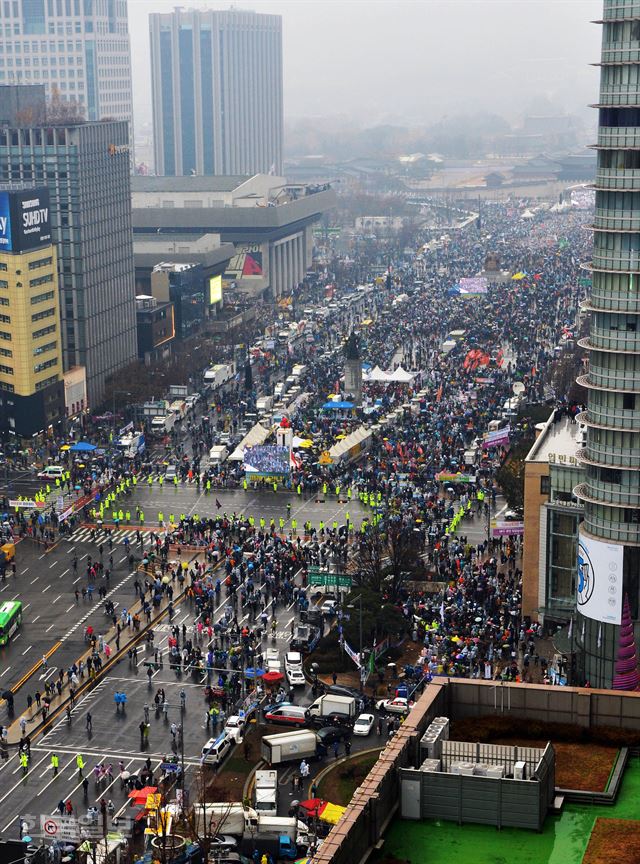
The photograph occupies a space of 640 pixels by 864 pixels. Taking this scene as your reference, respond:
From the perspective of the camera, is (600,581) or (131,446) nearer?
(600,581)

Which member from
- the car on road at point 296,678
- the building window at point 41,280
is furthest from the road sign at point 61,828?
the building window at point 41,280

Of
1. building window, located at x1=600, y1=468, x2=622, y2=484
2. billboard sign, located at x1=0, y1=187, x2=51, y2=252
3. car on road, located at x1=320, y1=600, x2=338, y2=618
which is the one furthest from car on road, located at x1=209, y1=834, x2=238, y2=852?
billboard sign, located at x1=0, y1=187, x2=51, y2=252

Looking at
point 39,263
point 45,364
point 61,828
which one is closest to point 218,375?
point 45,364

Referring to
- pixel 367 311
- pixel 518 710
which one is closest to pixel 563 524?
pixel 518 710

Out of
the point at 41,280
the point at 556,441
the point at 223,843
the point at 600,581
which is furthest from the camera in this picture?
the point at 41,280

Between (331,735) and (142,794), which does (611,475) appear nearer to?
(331,735)

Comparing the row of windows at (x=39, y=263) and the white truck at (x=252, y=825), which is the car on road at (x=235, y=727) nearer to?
the white truck at (x=252, y=825)

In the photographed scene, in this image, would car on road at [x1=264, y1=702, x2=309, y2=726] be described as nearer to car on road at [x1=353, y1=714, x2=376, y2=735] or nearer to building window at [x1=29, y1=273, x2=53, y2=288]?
car on road at [x1=353, y1=714, x2=376, y2=735]
